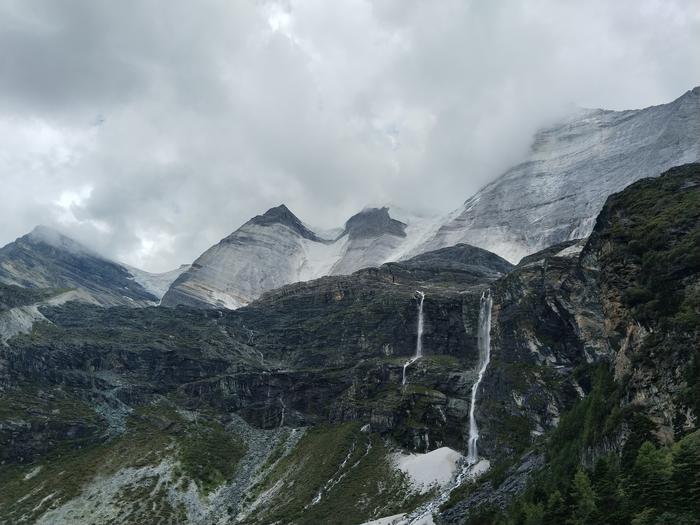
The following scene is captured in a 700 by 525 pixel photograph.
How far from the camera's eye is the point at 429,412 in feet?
470

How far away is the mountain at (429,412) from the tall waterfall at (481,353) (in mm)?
729

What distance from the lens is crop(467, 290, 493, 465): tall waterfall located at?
12975cm

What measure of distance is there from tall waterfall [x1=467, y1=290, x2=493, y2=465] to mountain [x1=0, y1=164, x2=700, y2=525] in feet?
2.39

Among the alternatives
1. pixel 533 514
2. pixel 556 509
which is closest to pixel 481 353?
pixel 533 514

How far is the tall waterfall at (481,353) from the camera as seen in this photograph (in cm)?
12975

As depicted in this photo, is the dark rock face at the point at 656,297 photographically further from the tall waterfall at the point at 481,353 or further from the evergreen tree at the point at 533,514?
the tall waterfall at the point at 481,353

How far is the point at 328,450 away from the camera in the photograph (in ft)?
452

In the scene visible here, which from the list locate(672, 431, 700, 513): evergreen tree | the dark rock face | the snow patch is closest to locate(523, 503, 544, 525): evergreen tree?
the dark rock face

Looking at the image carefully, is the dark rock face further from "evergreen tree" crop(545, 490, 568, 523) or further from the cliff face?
"evergreen tree" crop(545, 490, 568, 523)

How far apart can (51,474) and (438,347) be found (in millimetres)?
106480

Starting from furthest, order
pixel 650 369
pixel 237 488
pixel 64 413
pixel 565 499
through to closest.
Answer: pixel 64 413 → pixel 237 488 → pixel 650 369 → pixel 565 499

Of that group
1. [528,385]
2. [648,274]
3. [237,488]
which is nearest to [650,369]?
[648,274]

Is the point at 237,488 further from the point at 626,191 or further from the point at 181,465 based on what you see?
the point at 626,191

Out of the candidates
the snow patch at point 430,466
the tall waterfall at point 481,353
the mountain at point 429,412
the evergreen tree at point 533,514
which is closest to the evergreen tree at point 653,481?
the mountain at point 429,412
